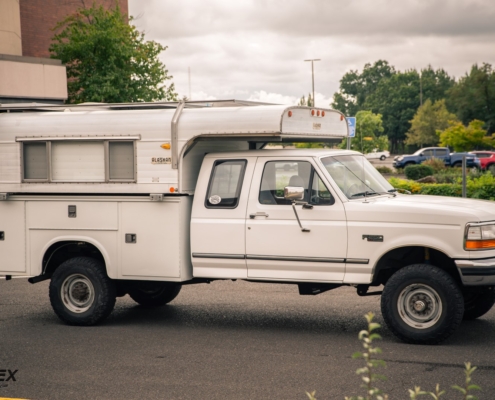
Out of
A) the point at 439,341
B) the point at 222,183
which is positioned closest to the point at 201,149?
the point at 222,183

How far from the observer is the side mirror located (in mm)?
7910

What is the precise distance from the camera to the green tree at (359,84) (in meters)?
149

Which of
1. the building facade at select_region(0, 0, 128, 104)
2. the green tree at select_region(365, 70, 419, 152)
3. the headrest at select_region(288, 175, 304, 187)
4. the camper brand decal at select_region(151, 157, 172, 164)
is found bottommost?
the headrest at select_region(288, 175, 304, 187)

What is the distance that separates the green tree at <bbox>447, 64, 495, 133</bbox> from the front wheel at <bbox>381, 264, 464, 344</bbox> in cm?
7065

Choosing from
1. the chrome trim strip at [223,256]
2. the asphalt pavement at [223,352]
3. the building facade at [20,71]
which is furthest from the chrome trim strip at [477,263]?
the building facade at [20,71]

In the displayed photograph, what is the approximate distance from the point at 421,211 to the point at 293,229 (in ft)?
4.46

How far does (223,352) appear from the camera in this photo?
7.68 metres

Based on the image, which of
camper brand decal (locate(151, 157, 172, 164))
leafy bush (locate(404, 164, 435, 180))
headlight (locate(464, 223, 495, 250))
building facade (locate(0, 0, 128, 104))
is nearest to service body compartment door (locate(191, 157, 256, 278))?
camper brand decal (locate(151, 157, 172, 164))

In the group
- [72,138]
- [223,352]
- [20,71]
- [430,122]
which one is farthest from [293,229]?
[430,122]

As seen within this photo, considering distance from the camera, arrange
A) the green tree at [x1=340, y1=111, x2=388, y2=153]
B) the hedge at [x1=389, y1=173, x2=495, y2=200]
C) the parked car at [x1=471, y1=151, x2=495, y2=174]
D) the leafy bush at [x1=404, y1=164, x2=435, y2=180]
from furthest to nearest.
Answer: the green tree at [x1=340, y1=111, x2=388, y2=153] → the parked car at [x1=471, y1=151, x2=495, y2=174] → the leafy bush at [x1=404, y1=164, x2=435, y2=180] → the hedge at [x1=389, y1=173, x2=495, y2=200]

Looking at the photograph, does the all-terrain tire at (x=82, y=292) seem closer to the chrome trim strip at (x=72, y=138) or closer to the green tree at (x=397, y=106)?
the chrome trim strip at (x=72, y=138)

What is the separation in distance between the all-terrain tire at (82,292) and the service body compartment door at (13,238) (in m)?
0.53

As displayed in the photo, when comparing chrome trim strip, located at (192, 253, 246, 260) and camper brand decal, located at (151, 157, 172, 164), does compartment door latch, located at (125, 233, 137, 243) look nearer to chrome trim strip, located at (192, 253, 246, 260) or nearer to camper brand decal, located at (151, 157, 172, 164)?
chrome trim strip, located at (192, 253, 246, 260)

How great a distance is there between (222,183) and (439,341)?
2.90 m
